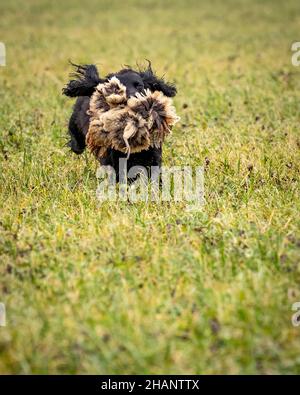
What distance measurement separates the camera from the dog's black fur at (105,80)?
4.78 meters

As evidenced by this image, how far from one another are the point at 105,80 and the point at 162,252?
2.20m

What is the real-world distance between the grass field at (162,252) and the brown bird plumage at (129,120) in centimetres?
52

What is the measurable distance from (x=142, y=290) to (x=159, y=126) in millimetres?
1754

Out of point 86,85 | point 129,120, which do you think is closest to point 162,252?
point 129,120

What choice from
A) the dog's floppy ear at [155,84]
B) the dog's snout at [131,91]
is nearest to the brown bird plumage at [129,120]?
the dog's snout at [131,91]

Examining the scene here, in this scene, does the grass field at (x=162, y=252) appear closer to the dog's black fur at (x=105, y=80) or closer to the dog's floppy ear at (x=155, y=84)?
the dog's black fur at (x=105, y=80)

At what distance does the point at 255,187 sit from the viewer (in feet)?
16.0

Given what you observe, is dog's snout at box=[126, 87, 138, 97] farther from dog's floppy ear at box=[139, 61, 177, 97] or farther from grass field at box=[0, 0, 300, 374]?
grass field at box=[0, 0, 300, 374]

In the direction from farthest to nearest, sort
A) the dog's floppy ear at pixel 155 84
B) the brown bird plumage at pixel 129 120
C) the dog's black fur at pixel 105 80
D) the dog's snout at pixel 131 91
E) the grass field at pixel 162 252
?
the dog's floppy ear at pixel 155 84
the dog's black fur at pixel 105 80
the dog's snout at pixel 131 91
the brown bird plumage at pixel 129 120
the grass field at pixel 162 252

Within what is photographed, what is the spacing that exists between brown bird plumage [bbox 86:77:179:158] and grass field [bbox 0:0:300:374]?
52cm

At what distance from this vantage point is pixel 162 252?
354cm

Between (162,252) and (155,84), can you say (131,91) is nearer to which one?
(155,84)

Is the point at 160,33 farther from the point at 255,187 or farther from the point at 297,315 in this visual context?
the point at 297,315
